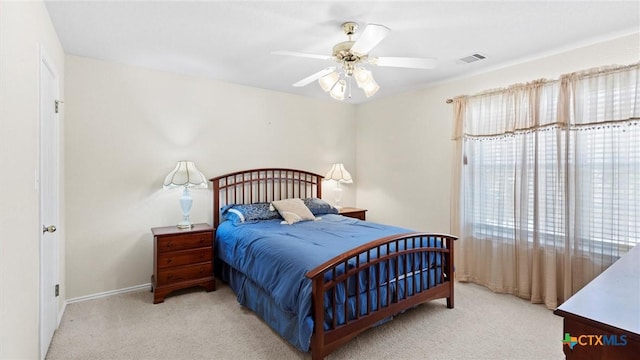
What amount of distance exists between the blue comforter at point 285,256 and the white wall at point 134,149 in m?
0.90

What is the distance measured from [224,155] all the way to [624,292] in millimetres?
3832

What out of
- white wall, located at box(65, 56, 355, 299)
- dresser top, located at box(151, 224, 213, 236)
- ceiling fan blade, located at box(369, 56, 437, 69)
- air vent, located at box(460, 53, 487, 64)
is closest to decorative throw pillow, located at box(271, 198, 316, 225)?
white wall, located at box(65, 56, 355, 299)

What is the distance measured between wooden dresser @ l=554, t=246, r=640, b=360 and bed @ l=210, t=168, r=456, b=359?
1282 mm

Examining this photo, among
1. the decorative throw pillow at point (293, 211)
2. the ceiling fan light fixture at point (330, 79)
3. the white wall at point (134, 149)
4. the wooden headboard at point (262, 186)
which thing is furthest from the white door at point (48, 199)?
the decorative throw pillow at point (293, 211)

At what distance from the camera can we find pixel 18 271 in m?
1.55

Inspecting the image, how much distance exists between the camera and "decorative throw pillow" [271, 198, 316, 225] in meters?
3.73

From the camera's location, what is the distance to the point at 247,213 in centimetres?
369

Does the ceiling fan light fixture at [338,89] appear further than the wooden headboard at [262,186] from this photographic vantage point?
No

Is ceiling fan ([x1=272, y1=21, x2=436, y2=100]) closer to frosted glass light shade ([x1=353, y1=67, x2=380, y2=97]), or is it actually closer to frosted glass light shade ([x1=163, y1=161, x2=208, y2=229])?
frosted glass light shade ([x1=353, y1=67, x2=380, y2=97])

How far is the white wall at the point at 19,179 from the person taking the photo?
1354mm

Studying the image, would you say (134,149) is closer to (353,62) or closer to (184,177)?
(184,177)

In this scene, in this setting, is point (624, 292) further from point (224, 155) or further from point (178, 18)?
point (224, 155)

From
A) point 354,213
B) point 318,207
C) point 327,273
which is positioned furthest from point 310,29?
point 354,213

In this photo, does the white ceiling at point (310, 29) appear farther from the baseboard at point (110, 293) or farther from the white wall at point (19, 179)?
the baseboard at point (110, 293)
